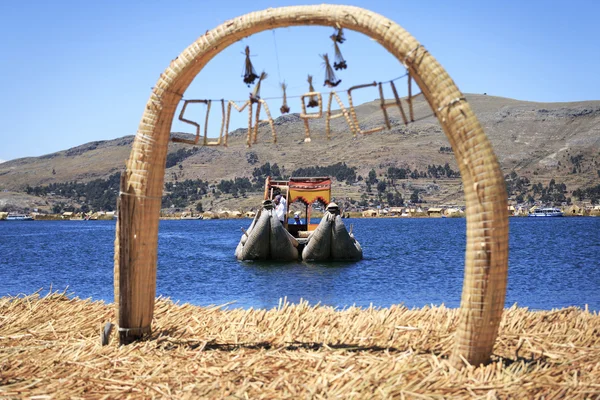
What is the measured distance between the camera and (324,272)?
2658cm

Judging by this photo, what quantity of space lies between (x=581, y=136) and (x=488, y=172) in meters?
133

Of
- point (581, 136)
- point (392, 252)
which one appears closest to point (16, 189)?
point (581, 136)

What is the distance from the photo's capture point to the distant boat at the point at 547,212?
105 m

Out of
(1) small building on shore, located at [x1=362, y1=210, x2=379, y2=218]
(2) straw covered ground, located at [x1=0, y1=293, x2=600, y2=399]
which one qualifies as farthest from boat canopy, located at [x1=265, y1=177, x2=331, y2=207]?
(1) small building on shore, located at [x1=362, y1=210, x2=379, y2=218]

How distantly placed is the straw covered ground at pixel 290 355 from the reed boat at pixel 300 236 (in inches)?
695

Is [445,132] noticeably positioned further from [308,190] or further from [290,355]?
[308,190]

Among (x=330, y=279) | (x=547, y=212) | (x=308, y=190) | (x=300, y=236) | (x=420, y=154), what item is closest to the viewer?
(x=330, y=279)

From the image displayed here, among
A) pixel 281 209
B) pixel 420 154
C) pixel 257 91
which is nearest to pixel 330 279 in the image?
pixel 281 209

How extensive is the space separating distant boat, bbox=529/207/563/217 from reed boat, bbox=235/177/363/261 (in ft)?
272

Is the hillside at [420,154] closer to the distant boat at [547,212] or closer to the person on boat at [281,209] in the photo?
the distant boat at [547,212]

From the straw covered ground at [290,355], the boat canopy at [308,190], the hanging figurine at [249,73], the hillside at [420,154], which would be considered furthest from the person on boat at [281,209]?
the hillside at [420,154]

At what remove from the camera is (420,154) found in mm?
125938

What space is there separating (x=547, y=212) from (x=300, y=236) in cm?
8431

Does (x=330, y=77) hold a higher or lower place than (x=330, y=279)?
higher
